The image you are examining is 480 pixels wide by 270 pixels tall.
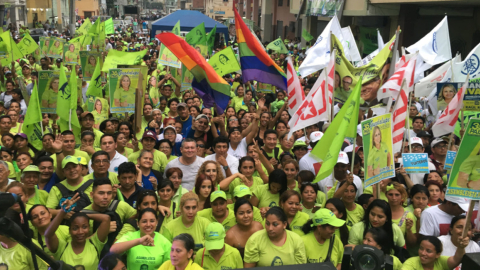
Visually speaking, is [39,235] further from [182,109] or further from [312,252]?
[182,109]

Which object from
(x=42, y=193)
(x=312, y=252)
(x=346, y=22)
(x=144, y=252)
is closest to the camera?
(x=144, y=252)

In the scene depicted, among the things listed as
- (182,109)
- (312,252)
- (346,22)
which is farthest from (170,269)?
(346,22)

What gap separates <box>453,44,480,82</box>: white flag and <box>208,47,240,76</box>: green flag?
3.95 meters

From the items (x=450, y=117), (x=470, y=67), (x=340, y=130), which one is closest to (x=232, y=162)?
(x=340, y=130)

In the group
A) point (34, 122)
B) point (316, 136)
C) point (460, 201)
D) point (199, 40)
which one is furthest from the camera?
point (199, 40)

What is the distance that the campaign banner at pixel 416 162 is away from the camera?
19.0 feet

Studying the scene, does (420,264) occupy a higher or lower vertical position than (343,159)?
lower

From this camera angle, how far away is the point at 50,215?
4629 millimetres

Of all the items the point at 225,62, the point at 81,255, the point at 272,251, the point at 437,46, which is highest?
the point at 437,46

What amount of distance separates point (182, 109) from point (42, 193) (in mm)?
3327

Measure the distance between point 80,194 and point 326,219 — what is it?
2.45 metres

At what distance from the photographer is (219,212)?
16.3ft

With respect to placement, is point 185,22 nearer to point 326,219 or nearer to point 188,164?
point 188,164

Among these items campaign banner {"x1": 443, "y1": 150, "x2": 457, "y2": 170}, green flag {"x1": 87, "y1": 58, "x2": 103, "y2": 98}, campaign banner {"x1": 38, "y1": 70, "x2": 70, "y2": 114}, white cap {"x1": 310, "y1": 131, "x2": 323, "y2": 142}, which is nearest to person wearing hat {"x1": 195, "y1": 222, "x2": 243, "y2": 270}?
campaign banner {"x1": 443, "y1": 150, "x2": 457, "y2": 170}
